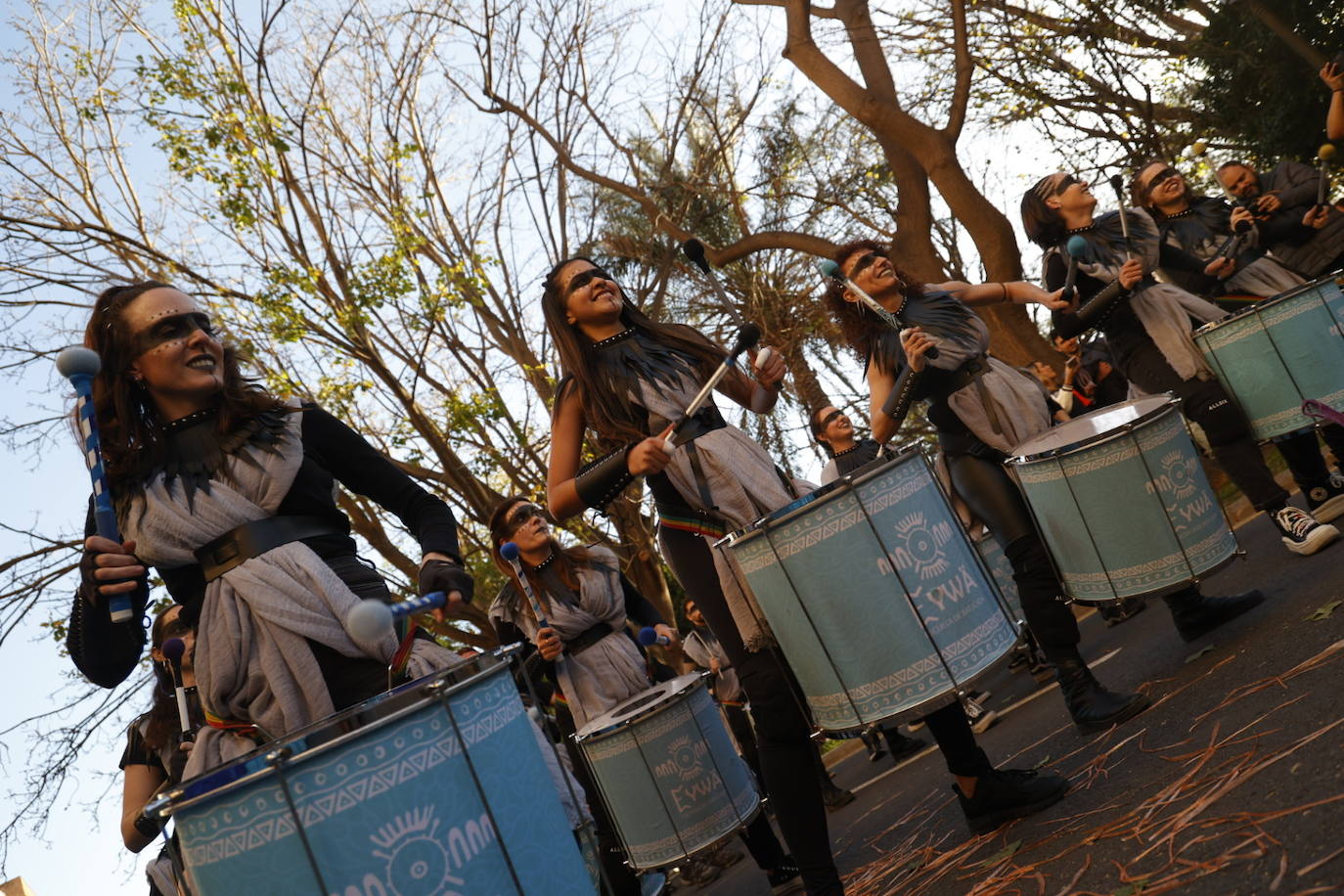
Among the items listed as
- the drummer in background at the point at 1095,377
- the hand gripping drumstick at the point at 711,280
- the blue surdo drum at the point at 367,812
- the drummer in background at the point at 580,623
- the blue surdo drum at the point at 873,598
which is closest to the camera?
the blue surdo drum at the point at 367,812

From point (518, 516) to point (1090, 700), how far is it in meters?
3.30

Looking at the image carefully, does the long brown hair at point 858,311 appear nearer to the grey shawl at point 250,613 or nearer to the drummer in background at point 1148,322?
the drummer in background at point 1148,322

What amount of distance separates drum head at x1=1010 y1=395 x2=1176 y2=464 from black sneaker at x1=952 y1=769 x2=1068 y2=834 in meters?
1.32

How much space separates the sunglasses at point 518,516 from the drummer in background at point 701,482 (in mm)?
2638

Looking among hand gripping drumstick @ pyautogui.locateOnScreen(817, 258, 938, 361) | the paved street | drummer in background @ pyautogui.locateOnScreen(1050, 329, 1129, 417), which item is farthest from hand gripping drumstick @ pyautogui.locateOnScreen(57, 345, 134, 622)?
drummer in background @ pyautogui.locateOnScreen(1050, 329, 1129, 417)

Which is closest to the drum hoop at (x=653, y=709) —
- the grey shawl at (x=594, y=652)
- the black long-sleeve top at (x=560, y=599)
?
the grey shawl at (x=594, y=652)

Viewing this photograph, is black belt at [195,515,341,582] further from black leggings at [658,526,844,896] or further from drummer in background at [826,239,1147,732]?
drummer in background at [826,239,1147,732]

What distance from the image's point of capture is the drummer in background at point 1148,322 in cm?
547

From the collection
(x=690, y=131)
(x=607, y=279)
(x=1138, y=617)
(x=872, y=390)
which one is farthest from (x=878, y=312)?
(x=690, y=131)

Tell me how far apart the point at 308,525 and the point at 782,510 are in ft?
4.08

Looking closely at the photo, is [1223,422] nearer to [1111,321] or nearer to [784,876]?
[1111,321]

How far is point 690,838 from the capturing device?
16.6 feet

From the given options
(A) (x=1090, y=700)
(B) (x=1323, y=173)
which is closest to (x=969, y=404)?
(A) (x=1090, y=700)

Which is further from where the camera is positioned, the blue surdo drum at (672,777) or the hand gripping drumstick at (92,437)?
the blue surdo drum at (672,777)
